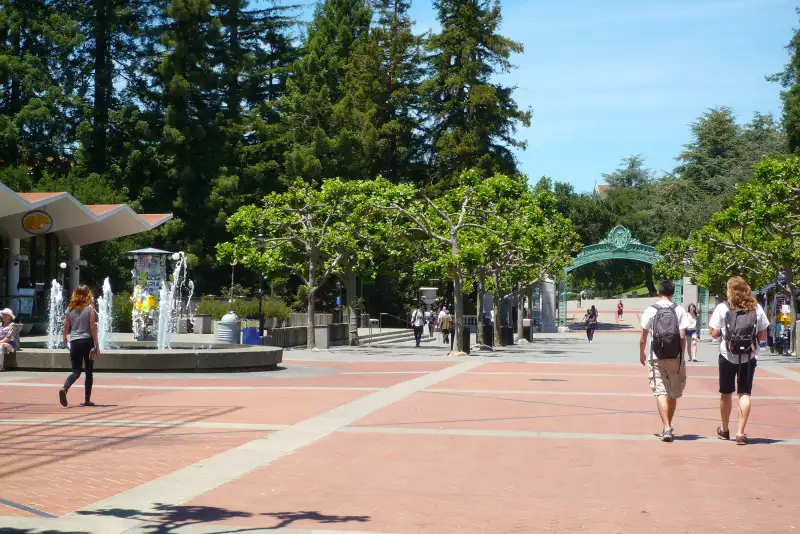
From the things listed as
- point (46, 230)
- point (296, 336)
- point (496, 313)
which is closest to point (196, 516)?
point (296, 336)

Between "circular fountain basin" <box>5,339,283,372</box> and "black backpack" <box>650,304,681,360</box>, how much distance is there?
1174cm

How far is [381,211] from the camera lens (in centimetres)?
3675

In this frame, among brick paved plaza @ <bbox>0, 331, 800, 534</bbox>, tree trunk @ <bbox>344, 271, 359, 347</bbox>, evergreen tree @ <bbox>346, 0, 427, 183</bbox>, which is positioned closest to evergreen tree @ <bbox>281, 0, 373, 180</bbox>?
evergreen tree @ <bbox>346, 0, 427, 183</bbox>

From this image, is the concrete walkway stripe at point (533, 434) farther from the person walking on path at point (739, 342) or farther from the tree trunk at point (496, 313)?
the tree trunk at point (496, 313)

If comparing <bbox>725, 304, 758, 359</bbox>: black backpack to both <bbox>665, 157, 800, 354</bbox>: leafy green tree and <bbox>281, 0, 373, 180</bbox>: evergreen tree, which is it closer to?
<bbox>665, 157, 800, 354</bbox>: leafy green tree

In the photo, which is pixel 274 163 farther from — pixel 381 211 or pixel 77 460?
pixel 77 460

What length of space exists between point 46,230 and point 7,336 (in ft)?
65.4

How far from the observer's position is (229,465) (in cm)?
933

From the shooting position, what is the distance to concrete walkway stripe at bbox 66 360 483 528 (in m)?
7.63

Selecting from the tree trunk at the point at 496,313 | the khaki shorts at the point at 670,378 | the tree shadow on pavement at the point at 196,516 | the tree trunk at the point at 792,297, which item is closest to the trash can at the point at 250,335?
the tree trunk at the point at 496,313

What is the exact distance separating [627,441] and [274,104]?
2116 inches

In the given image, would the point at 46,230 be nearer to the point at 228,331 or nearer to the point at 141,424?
the point at 228,331

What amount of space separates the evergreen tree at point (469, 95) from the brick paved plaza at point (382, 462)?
46261 mm

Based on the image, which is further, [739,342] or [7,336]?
[7,336]
